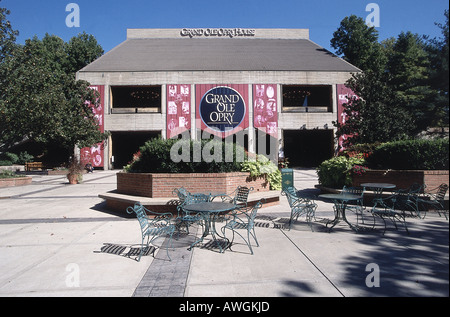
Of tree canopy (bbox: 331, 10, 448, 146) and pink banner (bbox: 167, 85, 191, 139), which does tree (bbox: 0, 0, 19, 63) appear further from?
tree canopy (bbox: 331, 10, 448, 146)

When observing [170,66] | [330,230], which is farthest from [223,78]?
[330,230]

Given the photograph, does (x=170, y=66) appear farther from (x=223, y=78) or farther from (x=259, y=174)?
(x=259, y=174)

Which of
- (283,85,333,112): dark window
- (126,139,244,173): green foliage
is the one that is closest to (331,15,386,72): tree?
(283,85,333,112): dark window

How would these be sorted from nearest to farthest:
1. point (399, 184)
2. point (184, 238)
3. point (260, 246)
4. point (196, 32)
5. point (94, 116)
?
point (260, 246), point (184, 238), point (399, 184), point (94, 116), point (196, 32)

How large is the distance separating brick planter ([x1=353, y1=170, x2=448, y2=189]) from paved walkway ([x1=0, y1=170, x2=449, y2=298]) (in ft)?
6.57

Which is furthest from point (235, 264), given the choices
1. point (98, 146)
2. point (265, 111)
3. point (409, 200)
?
point (98, 146)

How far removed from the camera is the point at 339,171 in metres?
9.75

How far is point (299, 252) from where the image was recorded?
Result: 15.2 feet

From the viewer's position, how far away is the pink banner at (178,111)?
2736 cm

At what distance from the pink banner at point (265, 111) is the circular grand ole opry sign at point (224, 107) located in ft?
4.86

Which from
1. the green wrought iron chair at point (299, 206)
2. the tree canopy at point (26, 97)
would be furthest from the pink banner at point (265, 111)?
the green wrought iron chair at point (299, 206)

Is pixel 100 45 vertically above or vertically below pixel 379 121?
above
